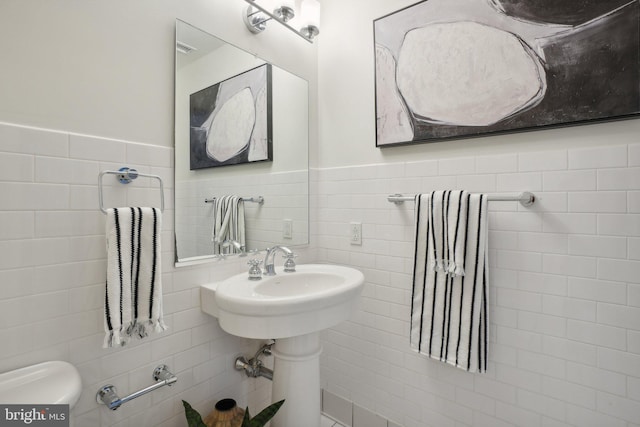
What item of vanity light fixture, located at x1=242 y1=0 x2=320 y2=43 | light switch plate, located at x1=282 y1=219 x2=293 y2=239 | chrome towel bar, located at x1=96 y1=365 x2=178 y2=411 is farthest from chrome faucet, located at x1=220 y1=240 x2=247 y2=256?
vanity light fixture, located at x1=242 y1=0 x2=320 y2=43

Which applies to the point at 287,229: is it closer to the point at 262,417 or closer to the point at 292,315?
the point at 292,315

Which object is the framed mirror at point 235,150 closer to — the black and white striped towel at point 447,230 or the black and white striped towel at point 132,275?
the black and white striped towel at point 132,275

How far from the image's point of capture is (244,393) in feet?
4.77

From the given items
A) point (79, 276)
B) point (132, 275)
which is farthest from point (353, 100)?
point (79, 276)

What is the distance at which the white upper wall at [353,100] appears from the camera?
1378 mm

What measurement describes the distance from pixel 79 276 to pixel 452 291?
1297 mm

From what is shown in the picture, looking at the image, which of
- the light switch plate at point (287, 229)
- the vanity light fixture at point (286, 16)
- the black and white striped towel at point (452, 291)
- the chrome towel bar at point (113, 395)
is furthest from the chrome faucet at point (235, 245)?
the vanity light fixture at point (286, 16)

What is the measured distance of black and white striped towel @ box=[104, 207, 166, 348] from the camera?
0.93 metres

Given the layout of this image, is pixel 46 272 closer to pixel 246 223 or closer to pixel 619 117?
pixel 246 223

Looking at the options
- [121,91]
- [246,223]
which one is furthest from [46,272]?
[246,223]

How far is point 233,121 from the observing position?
4.72 feet

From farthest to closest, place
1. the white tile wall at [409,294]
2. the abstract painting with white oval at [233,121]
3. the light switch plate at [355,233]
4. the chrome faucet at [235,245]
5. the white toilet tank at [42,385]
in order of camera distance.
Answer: the light switch plate at [355,233], the chrome faucet at [235,245], the abstract painting with white oval at [233,121], the white tile wall at [409,294], the white toilet tank at [42,385]

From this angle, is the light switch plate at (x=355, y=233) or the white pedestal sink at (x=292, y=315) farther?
the light switch plate at (x=355, y=233)

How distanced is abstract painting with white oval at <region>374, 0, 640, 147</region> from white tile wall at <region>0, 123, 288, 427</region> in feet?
3.59
